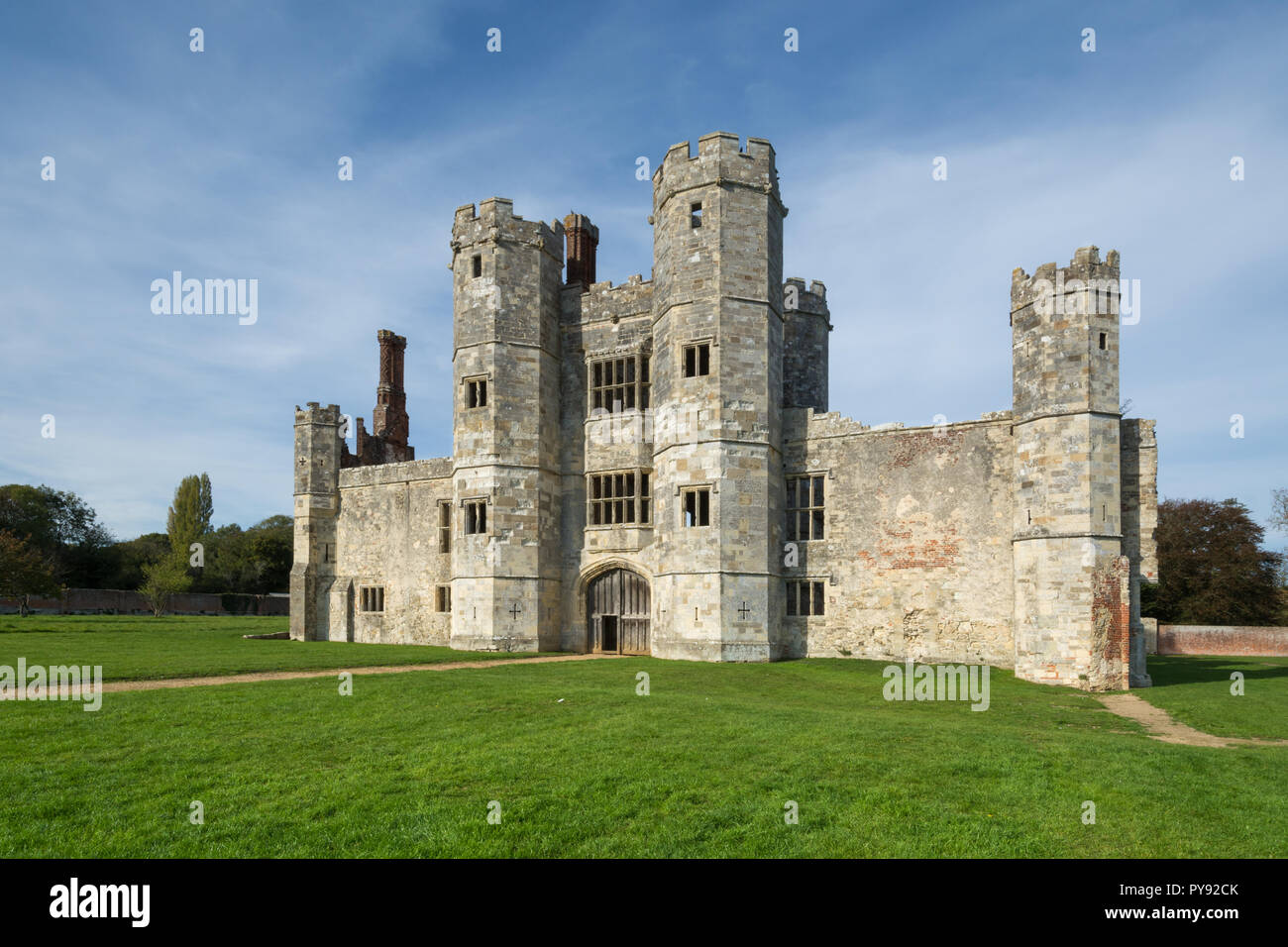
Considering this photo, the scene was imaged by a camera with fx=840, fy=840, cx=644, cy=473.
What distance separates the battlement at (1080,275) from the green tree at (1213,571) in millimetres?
23126

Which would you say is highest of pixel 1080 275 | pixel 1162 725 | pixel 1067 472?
pixel 1080 275

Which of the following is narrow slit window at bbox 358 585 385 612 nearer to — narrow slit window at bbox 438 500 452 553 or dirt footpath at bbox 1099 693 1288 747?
narrow slit window at bbox 438 500 452 553

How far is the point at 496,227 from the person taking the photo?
27312mm

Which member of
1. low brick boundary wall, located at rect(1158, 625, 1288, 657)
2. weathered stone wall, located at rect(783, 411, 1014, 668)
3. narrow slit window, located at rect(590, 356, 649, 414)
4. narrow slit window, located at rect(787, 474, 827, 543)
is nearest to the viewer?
weathered stone wall, located at rect(783, 411, 1014, 668)

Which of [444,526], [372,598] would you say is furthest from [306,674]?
[372,598]

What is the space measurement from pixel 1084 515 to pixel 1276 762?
10.0 m

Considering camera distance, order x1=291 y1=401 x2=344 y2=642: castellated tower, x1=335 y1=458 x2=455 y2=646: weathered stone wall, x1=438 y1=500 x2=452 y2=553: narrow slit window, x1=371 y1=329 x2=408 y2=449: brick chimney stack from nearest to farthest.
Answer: x1=438 y1=500 x2=452 y2=553: narrow slit window → x1=335 y1=458 x2=455 y2=646: weathered stone wall → x1=291 y1=401 x2=344 y2=642: castellated tower → x1=371 y1=329 x2=408 y2=449: brick chimney stack

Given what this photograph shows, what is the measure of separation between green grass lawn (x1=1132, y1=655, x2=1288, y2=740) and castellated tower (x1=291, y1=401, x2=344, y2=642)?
27.7 metres

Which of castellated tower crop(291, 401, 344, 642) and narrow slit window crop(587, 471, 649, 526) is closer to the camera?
narrow slit window crop(587, 471, 649, 526)

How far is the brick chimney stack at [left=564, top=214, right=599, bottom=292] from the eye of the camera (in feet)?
98.6

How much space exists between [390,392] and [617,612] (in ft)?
56.4

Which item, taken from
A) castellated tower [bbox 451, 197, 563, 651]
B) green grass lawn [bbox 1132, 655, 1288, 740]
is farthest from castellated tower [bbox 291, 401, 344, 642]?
green grass lawn [bbox 1132, 655, 1288, 740]

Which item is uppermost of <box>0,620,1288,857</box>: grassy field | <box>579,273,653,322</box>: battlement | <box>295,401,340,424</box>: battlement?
<box>579,273,653,322</box>: battlement

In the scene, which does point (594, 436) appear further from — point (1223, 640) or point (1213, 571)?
point (1213, 571)
